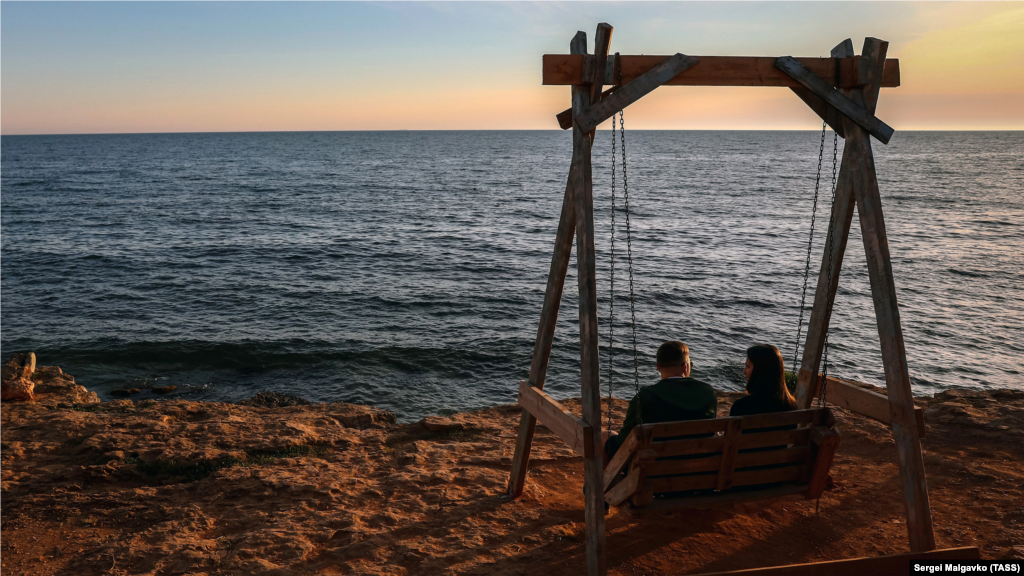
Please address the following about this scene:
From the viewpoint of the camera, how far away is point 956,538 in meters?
5.45

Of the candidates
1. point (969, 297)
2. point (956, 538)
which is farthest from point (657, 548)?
point (969, 297)

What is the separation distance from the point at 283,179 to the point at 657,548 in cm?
7673

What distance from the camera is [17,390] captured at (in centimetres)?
1102

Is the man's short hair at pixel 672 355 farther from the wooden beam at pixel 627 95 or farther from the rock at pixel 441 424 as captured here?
the rock at pixel 441 424

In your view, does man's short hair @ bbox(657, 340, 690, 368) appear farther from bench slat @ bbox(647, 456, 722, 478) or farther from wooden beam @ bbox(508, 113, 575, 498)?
wooden beam @ bbox(508, 113, 575, 498)

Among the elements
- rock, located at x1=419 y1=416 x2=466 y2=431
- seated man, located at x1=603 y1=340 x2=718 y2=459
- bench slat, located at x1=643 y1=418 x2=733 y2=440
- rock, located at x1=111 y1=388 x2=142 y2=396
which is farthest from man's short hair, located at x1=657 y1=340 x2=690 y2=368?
rock, located at x1=111 y1=388 x2=142 y2=396

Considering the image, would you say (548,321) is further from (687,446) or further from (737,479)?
(737,479)

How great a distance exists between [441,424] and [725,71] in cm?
605

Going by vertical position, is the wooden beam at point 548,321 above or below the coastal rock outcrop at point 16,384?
above

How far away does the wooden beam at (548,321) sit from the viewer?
5.52 m

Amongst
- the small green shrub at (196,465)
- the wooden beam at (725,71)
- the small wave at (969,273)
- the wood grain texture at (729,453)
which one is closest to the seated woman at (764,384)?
the wood grain texture at (729,453)

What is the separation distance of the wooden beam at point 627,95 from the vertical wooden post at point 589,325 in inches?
3.3

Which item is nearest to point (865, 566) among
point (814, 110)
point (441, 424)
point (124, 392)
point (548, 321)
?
point (548, 321)

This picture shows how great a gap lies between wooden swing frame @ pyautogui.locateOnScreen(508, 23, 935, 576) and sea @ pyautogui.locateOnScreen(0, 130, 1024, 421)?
1239mm
